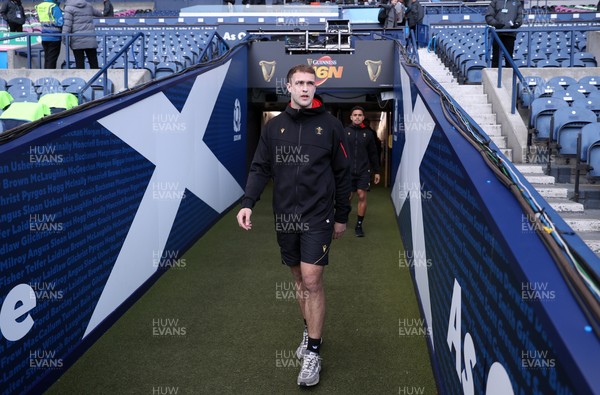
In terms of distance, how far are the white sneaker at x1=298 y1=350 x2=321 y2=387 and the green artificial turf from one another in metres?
0.05

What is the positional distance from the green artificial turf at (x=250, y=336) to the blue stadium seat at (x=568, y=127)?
88.9 inches

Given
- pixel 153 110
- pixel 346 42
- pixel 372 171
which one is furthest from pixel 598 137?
pixel 346 42

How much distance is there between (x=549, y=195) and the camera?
591 cm

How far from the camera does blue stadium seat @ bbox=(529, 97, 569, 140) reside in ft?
22.1

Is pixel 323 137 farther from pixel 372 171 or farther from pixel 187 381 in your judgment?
pixel 372 171

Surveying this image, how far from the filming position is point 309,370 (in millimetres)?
3275

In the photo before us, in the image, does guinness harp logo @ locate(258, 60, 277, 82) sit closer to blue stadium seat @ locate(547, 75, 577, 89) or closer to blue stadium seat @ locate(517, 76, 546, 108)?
blue stadium seat @ locate(517, 76, 546, 108)

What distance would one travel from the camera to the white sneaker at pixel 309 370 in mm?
3246

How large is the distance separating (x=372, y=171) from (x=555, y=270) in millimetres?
6136

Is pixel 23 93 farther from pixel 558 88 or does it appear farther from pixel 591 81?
pixel 591 81
